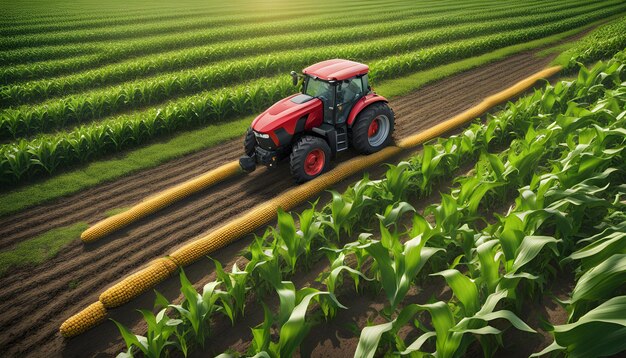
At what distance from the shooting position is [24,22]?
Result: 76.6 ft

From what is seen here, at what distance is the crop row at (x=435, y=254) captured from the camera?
13.2 ft

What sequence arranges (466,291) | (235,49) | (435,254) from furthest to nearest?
1. (235,49)
2. (435,254)
3. (466,291)

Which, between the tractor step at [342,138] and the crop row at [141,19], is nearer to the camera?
the tractor step at [342,138]

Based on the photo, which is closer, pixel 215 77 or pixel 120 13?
pixel 215 77

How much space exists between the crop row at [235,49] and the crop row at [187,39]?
0.83 m

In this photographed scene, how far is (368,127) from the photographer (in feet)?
28.6

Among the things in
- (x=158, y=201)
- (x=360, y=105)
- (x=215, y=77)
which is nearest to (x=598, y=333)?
(x=360, y=105)

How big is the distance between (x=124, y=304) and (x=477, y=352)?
13.5 ft

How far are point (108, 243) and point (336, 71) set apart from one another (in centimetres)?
486

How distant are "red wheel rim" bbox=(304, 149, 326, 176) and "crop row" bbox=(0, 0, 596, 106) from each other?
381 inches

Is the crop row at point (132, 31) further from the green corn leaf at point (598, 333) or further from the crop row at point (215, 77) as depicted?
the green corn leaf at point (598, 333)

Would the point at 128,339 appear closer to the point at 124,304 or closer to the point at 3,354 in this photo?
the point at 124,304

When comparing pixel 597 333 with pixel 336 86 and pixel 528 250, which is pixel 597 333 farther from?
pixel 336 86

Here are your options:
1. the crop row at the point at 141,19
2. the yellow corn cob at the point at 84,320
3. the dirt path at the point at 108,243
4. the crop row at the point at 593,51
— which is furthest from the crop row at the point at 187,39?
the yellow corn cob at the point at 84,320
